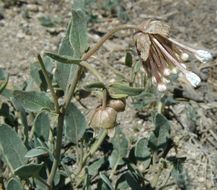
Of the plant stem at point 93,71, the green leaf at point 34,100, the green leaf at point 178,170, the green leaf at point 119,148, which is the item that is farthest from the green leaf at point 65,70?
the green leaf at point 178,170

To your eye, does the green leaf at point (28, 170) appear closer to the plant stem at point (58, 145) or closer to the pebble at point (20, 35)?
the plant stem at point (58, 145)

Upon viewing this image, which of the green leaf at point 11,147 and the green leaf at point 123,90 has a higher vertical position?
the green leaf at point 123,90

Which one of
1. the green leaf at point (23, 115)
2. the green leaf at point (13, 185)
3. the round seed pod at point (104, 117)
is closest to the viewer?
the round seed pod at point (104, 117)

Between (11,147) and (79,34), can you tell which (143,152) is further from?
(79,34)

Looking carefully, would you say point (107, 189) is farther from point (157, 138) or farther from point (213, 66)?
point (213, 66)

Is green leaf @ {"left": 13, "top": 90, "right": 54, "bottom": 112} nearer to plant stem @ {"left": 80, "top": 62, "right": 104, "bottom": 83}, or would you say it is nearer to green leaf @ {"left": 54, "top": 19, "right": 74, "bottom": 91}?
green leaf @ {"left": 54, "top": 19, "right": 74, "bottom": 91}

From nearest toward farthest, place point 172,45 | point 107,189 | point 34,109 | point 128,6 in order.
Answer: point 172,45 < point 34,109 < point 107,189 < point 128,6

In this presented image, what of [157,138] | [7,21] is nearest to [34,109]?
[157,138]
